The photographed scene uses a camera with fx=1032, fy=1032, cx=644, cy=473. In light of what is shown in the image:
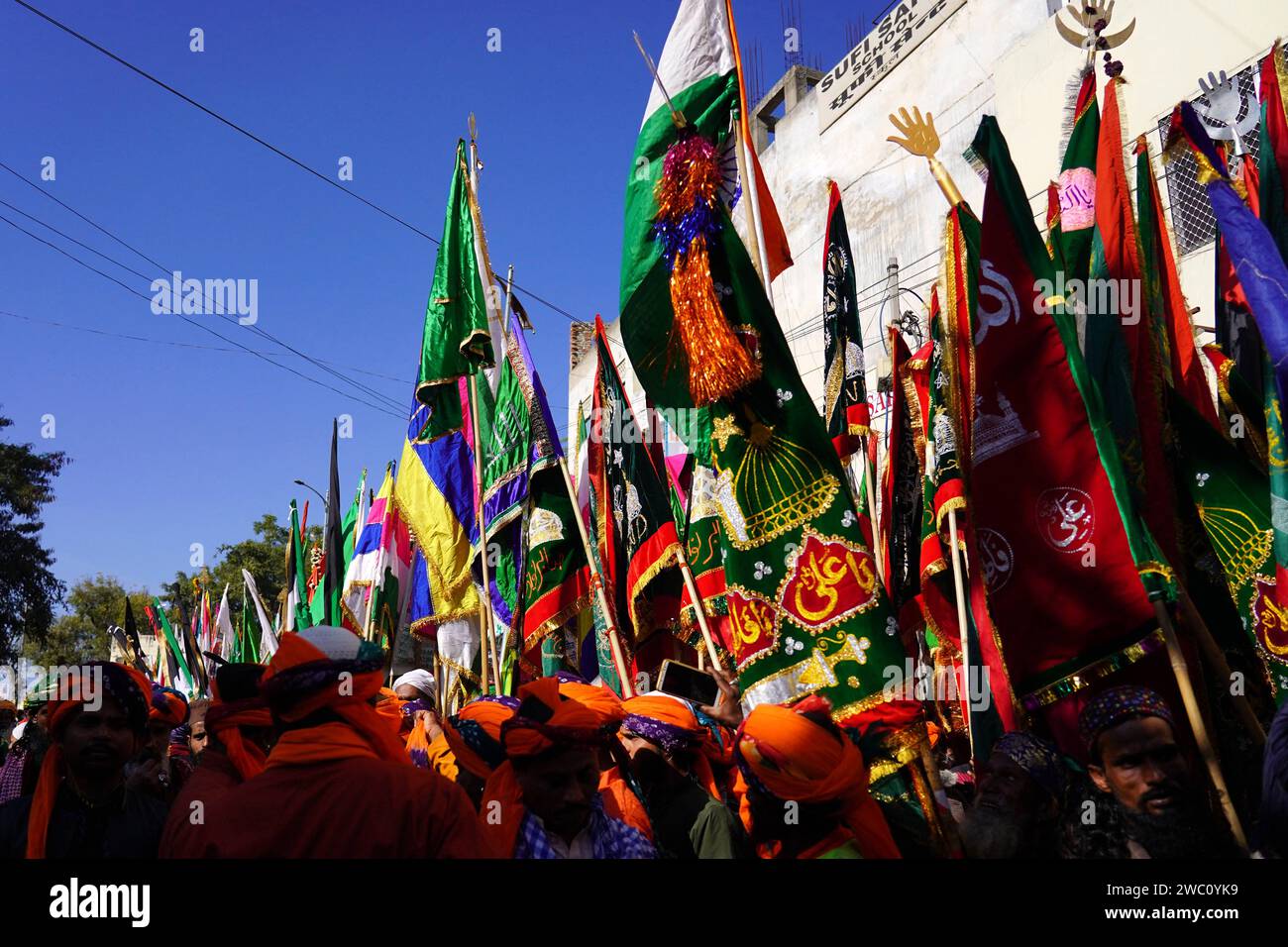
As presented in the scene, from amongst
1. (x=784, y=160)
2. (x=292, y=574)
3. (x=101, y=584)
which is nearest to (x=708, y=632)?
(x=292, y=574)

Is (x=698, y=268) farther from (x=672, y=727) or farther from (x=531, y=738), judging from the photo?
(x=531, y=738)

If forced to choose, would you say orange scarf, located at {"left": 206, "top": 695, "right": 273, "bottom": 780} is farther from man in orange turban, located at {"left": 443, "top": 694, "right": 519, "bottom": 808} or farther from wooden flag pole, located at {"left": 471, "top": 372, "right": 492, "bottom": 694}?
wooden flag pole, located at {"left": 471, "top": 372, "right": 492, "bottom": 694}

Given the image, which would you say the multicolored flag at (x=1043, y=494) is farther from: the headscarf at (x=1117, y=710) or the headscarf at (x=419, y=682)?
the headscarf at (x=419, y=682)

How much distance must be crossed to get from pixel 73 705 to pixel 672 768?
6.71ft

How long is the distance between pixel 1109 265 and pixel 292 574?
1203cm

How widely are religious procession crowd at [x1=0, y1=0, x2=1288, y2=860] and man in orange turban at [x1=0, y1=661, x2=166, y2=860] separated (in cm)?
1

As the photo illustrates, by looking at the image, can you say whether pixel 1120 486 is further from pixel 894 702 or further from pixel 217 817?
pixel 217 817

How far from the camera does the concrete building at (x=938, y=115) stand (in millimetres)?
10656

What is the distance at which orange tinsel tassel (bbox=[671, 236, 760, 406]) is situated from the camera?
429cm

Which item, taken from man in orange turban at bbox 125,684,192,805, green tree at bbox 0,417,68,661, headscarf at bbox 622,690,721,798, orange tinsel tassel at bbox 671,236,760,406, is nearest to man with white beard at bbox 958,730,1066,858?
headscarf at bbox 622,690,721,798

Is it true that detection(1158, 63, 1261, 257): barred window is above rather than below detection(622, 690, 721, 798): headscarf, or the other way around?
above

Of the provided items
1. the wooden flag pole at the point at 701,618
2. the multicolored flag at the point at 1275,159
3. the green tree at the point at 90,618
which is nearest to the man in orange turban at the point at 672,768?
the wooden flag pole at the point at 701,618

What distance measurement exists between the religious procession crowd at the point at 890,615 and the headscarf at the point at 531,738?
11 millimetres

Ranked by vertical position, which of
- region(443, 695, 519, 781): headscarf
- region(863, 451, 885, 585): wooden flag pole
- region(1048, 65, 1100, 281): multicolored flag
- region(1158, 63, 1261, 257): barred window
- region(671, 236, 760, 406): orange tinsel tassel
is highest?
region(1158, 63, 1261, 257): barred window
